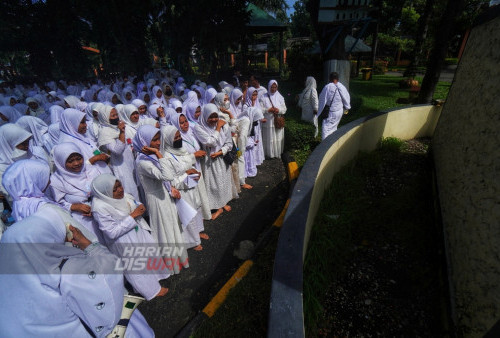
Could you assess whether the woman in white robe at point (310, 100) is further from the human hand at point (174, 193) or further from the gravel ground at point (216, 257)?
the human hand at point (174, 193)

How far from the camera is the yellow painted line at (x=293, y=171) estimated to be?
5855mm

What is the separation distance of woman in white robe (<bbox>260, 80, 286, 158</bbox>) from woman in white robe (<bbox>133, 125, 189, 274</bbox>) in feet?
13.0

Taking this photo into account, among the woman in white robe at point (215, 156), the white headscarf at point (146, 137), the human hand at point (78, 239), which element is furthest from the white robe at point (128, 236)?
the woman in white robe at point (215, 156)

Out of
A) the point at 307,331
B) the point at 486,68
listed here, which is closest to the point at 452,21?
the point at 486,68

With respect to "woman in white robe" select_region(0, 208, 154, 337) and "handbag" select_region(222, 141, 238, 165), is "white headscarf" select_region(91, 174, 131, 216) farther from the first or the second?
"handbag" select_region(222, 141, 238, 165)

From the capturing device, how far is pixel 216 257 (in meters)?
3.92

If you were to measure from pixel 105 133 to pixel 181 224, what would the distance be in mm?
2176

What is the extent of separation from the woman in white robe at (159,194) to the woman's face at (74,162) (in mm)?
704

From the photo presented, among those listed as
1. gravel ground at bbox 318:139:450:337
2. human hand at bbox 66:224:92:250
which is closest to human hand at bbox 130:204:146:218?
human hand at bbox 66:224:92:250

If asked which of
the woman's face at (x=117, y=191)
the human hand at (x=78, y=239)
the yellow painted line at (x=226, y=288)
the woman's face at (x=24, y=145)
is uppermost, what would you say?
the woman's face at (x=24, y=145)

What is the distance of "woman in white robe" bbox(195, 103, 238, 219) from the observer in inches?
174

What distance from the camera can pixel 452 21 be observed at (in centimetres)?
792

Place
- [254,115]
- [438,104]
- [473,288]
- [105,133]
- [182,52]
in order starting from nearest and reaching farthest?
1. [473,288]
2. [105,133]
3. [254,115]
4. [438,104]
5. [182,52]

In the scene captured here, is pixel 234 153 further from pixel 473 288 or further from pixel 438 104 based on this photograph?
pixel 438 104
